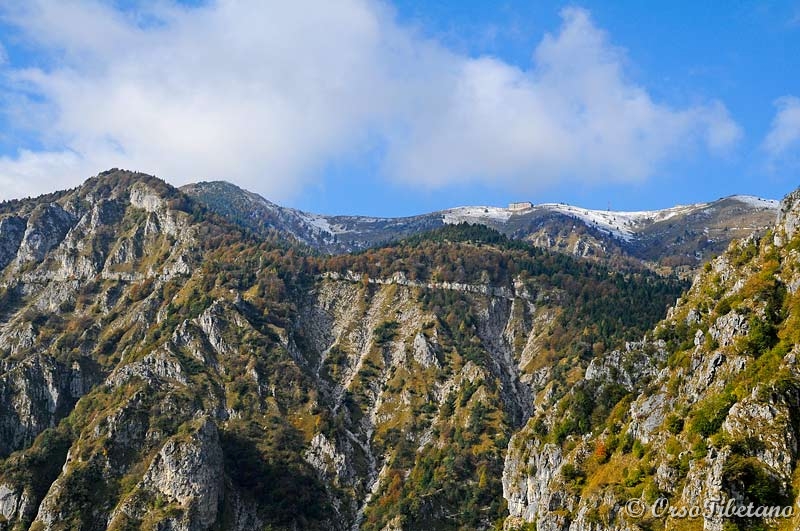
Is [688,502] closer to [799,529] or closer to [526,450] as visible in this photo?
[799,529]

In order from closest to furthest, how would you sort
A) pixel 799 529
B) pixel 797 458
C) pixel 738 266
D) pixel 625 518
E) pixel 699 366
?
pixel 799 529
pixel 797 458
pixel 625 518
pixel 699 366
pixel 738 266

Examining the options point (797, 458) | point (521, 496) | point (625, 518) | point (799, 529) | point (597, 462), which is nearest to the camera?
point (799, 529)

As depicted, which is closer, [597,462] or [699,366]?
[699,366]

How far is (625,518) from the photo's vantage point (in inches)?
4631

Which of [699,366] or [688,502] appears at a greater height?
[699,366]

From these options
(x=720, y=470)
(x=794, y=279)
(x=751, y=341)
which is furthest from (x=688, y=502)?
(x=794, y=279)

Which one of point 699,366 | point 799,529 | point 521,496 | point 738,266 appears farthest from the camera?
point 521,496

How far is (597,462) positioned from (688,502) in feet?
124

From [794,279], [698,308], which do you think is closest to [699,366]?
[794,279]

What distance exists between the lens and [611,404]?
16925 cm

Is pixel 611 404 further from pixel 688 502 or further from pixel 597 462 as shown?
pixel 688 502

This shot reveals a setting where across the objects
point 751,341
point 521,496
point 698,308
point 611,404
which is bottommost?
point 521,496

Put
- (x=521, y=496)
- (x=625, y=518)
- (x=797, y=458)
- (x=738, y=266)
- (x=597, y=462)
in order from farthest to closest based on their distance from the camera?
(x=521, y=496)
(x=738, y=266)
(x=597, y=462)
(x=625, y=518)
(x=797, y=458)

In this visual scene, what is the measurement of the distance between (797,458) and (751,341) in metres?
28.6
